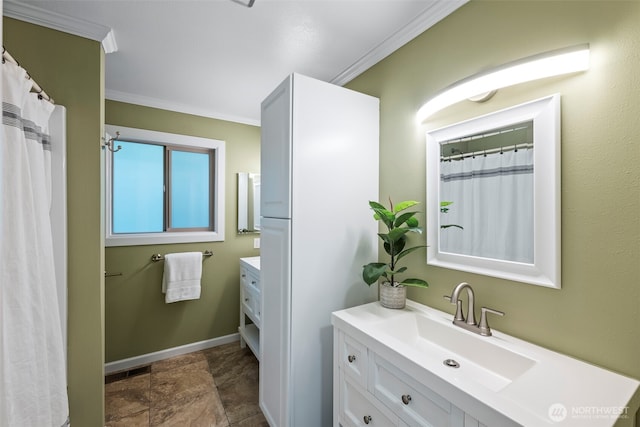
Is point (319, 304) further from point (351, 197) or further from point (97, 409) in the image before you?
point (97, 409)

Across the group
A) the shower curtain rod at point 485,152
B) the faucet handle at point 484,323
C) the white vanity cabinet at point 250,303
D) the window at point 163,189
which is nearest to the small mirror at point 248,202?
the window at point 163,189

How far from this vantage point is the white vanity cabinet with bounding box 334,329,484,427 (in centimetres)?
92

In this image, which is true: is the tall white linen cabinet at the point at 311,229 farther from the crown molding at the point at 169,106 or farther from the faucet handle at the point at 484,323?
the crown molding at the point at 169,106

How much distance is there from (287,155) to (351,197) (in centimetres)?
45

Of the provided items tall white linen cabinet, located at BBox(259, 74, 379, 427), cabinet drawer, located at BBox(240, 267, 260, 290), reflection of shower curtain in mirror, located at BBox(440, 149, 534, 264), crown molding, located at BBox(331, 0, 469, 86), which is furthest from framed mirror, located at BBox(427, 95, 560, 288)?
cabinet drawer, located at BBox(240, 267, 260, 290)

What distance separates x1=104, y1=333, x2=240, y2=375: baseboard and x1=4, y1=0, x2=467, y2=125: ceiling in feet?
7.62

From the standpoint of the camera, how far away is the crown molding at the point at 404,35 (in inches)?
54.8

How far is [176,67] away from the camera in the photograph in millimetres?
2012

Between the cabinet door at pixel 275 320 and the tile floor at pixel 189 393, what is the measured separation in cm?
31

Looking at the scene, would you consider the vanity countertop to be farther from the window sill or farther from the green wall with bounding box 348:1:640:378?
the window sill

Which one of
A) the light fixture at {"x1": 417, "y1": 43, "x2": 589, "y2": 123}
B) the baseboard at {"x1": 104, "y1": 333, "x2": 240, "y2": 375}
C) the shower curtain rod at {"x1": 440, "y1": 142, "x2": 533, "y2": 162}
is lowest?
the baseboard at {"x1": 104, "y1": 333, "x2": 240, "y2": 375}

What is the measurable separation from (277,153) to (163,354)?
227 centimetres

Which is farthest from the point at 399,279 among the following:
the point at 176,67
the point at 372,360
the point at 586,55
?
the point at 176,67

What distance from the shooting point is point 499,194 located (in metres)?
1.22
